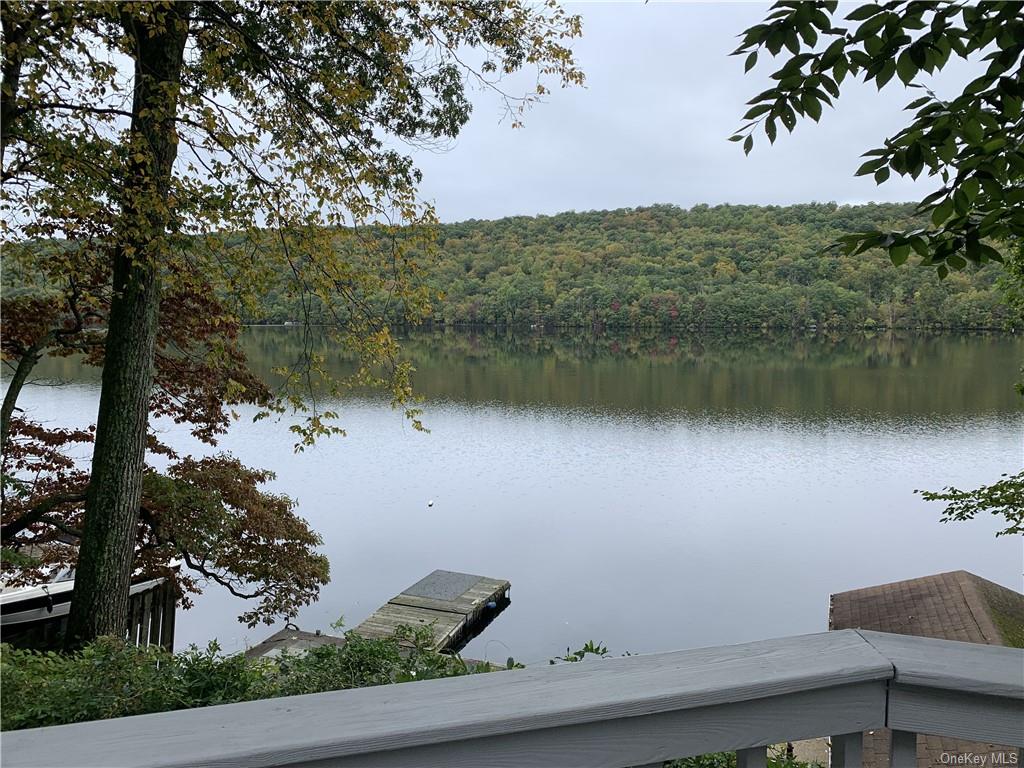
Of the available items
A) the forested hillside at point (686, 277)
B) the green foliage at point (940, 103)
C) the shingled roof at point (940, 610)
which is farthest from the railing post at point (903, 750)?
the forested hillside at point (686, 277)

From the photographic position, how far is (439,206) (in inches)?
262

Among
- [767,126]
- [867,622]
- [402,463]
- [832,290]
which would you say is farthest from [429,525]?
[832,290]

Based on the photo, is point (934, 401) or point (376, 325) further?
point (934, 401)

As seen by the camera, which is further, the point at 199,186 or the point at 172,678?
the point at 199,186

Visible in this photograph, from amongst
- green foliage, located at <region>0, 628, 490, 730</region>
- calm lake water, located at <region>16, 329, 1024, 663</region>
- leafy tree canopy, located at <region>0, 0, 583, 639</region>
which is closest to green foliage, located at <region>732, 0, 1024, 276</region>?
green foliage, located at <region>0, 628, 490, 730</region>

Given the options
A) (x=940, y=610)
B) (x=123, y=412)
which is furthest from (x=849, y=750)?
Result: (x=940, y=610)

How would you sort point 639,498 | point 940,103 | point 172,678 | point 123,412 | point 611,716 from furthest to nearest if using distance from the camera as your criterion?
point 639,498 → point 123,412 → point 172,678 → point 940,103 → point 611,716

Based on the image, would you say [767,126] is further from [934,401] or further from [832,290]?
[832,290]

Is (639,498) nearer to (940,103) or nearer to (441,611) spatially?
(441,611)

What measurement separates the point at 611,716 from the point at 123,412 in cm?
606

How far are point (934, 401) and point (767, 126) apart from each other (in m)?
38.1

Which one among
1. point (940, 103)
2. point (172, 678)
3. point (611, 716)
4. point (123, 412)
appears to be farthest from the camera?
point (123, 412)

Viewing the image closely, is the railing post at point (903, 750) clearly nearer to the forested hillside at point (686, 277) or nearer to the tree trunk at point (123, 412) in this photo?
the tree trunk at point (123, 412)

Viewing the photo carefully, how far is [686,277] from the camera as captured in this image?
55562 millimetres
